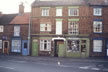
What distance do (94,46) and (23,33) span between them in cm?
1317

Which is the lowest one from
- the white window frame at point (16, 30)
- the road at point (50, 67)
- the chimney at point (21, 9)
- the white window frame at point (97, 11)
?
the road at point (50, 67)

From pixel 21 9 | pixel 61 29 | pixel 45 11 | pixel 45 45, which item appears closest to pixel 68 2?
pixel 45 11

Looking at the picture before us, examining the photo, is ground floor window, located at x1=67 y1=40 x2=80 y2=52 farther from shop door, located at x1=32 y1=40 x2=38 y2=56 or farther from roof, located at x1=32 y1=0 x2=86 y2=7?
roof, located at x1=32 y1=0 x2=86 y2=7

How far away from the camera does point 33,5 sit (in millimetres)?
25312

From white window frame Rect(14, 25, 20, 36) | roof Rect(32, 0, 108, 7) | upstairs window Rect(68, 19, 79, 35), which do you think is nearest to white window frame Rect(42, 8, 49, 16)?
roof Rect(32, 0, 108, 7)

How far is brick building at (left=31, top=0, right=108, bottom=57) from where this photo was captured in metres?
24.0

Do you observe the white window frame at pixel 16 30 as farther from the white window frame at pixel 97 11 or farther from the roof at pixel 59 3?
the white window frame at pixel 97 11

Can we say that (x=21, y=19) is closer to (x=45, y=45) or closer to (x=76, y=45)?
(x=45, y=45)

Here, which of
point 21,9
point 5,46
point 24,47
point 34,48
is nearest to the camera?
point 34,48

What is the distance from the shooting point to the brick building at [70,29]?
24.0 metres

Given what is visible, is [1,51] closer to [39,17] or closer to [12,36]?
[12,36]

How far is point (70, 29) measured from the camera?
80.2 ft

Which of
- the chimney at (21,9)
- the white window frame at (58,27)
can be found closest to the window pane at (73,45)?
the white window frame at (58,27)

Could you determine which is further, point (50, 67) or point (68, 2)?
point (68, 2)
